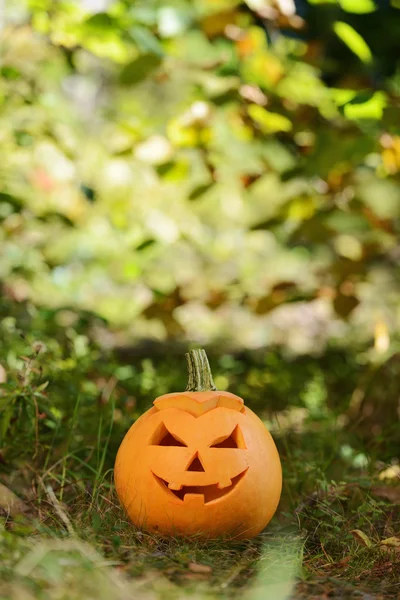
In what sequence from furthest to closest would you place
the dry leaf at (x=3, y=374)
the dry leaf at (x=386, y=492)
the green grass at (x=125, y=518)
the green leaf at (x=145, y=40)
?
the green leaf at (x=145, y=40), the dry leaf at (x=3, y=374), the dry leaf at (x=386, y=492), the green grass at (x=125, y=518)

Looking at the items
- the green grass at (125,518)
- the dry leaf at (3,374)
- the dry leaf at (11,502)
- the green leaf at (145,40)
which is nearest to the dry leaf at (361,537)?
the green grass at (125,518)

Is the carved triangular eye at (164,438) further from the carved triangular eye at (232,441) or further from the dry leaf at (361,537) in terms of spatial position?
the dry leaf at (361,537)

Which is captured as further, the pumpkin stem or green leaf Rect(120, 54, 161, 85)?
green leaf Rect(120, 54, 161, 85)

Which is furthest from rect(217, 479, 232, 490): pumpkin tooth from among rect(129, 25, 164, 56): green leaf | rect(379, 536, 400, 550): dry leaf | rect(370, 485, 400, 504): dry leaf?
rect(129, 25, 164, 56): green leaf

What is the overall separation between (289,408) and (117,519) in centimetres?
158

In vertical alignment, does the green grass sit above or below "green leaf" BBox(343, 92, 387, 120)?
below

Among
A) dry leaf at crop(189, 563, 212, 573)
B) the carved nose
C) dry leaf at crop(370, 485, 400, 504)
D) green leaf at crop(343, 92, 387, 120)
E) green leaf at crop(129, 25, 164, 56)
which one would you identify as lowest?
dry leaf at crop(370, 485, 400, 504)

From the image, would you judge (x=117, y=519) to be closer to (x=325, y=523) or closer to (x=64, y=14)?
(x=325, y=523)

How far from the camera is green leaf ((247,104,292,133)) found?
8.14 feet

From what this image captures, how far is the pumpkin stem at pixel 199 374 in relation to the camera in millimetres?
1559

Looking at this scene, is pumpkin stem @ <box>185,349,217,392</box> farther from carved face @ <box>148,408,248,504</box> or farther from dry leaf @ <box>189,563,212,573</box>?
dry leaf @ <box>189,563,212,573</box>

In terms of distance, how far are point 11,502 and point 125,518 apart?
0.26 m

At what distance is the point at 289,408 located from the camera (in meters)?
2.93

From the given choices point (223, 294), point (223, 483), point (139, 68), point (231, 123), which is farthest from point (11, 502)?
point (231, 123)
